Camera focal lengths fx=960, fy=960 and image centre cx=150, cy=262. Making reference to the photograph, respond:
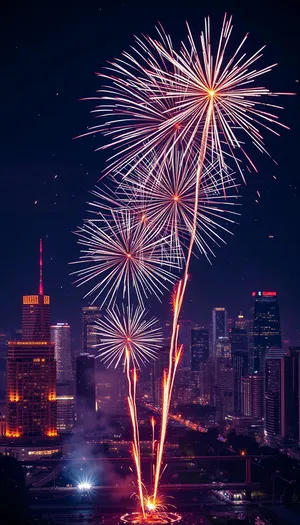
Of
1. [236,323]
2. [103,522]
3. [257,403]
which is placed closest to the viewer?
[103,522]

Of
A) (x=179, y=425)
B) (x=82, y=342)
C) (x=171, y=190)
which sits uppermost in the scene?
(x=171, y=190)

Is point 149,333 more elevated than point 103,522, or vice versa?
point 149,333

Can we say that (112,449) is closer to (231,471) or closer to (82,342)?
(231,471)

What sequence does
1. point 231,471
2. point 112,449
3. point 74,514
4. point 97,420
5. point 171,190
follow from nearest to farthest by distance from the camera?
point 171,190 → point 74,514 → point 231,471 → point 112,449 → point 97,420

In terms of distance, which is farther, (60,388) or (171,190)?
(60,388)

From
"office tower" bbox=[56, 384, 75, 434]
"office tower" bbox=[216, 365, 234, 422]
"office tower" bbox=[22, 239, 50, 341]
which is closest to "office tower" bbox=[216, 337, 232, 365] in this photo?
"office tower" bbox=[216, 365, 234, 422]

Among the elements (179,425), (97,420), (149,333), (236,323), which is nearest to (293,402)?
(179,425)
